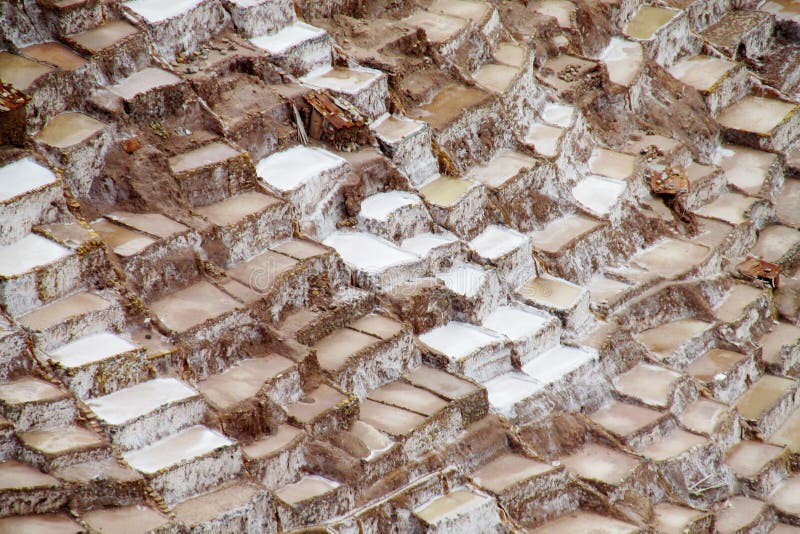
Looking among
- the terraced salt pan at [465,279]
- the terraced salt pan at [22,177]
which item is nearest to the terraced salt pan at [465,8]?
the terraced salt pan at [465,279]

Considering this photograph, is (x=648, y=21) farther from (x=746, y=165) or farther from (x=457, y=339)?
(x=457, y=339)

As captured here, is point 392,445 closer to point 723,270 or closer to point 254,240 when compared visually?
point 254,240

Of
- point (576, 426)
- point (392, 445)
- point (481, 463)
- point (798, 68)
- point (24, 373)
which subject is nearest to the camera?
point (24, 373)

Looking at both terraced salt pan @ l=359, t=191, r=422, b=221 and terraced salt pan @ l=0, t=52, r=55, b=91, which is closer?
terraced salt pan @ l=0, t=52, r=55, b=91

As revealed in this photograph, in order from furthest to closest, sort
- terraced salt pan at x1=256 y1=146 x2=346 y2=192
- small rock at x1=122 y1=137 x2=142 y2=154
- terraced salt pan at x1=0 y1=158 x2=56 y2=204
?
1. terraced salt pan at x1=256 y1=146 x2=346 y2=192
2. small rock at x1=122 y1=137 x2=142 y2=154
3. terraced salt pan at x1=0 y1=158 x2=56 y2=204

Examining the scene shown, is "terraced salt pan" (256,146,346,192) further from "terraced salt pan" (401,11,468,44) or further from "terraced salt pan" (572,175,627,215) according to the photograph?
"terraced salt pan" (572,175,627,215)

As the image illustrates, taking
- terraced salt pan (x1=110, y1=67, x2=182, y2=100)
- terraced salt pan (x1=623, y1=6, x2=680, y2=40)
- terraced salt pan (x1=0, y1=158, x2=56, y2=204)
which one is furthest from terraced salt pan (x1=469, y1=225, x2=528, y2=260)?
terraced salt pan (x1=623, y1=6, x2=680, y2=40)

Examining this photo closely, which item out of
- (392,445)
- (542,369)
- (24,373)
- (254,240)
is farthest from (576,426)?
(24,373)
